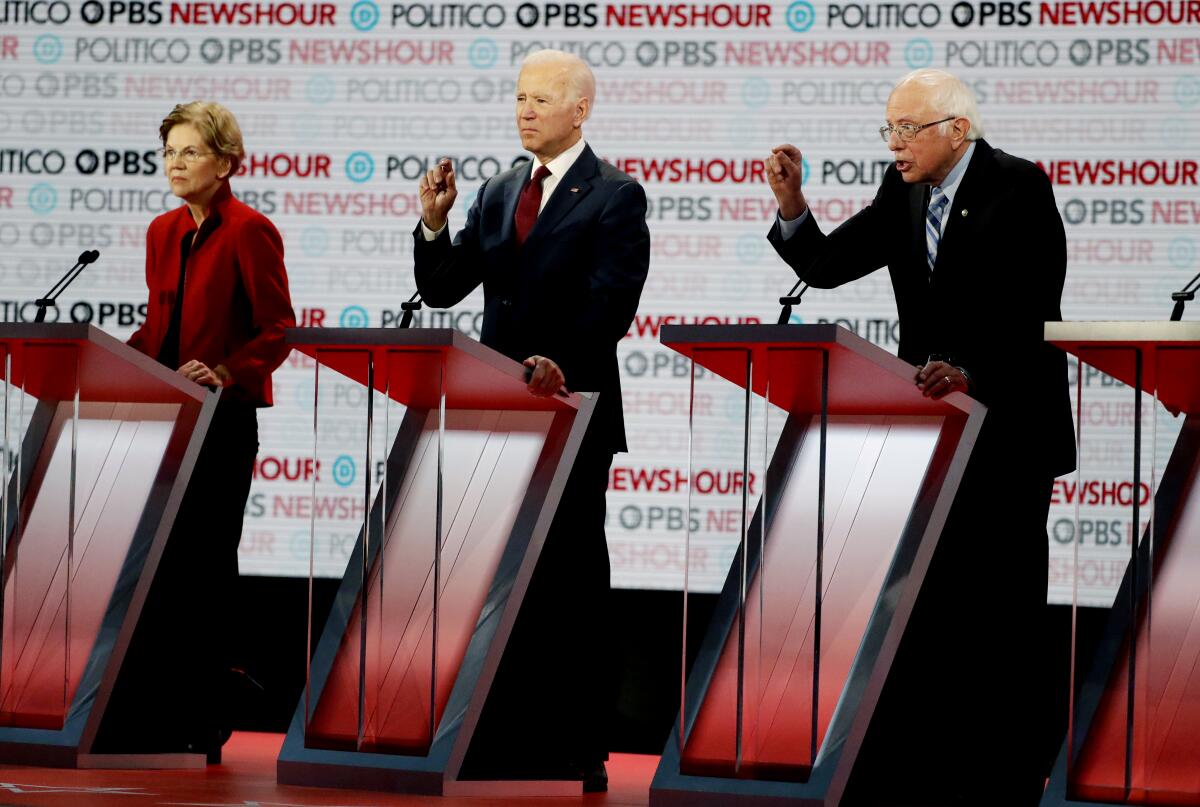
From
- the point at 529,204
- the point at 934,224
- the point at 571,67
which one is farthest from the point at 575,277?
the point at 934,224

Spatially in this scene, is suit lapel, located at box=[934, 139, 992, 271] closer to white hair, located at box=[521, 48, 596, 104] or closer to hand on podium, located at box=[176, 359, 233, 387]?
white hair, located at box=[521, 48, 596, 104]

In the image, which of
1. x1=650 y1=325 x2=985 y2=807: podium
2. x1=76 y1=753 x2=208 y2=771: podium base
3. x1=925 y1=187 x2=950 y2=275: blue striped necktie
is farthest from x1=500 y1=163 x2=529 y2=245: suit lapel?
x1=76 y1=753 x2=208 y2=771: podium base

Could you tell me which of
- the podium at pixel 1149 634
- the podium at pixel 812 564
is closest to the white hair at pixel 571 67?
the podium at pixel 812 564

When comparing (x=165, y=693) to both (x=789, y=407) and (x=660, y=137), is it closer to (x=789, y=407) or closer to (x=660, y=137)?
(x=789, y=407)

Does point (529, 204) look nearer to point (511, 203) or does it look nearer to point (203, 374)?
point (511, 203)

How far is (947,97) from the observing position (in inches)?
151

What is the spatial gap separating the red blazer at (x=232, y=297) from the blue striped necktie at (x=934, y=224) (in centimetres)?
155

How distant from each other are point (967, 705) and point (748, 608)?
17.2 inches

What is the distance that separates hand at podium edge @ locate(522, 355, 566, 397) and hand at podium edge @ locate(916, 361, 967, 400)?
0.75 metres

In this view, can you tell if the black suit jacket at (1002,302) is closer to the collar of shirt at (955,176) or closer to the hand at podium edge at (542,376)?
the collar of shirt at (955,176)

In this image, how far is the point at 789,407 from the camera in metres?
3.88

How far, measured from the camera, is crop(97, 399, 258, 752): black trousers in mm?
4355

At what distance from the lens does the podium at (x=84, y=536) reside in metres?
4.27

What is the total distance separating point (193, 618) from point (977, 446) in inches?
72.0
